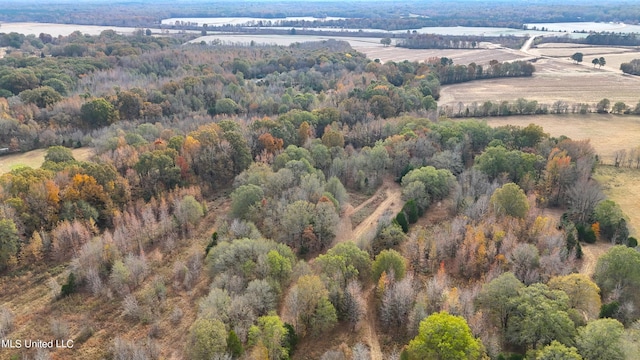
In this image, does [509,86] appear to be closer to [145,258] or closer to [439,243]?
[439,243]

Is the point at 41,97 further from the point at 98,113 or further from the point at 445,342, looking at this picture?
the point at 445,342

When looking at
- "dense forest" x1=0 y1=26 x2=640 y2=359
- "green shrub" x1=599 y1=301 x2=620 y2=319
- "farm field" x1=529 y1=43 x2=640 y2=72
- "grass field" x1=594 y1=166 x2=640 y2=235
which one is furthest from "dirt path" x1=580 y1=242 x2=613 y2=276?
"farm field" x1=529 y1=43 x2=640 y2=72

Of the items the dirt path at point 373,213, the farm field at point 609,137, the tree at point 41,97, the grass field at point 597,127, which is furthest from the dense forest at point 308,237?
the grass field at point 597,127

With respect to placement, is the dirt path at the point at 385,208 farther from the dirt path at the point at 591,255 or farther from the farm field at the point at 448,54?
the farm field at the point at 448,54

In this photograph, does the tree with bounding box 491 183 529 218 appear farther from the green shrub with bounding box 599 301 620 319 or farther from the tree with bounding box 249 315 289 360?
the tree with bounding box 249 315 289 360

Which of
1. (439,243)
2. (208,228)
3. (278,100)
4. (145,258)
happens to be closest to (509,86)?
(278,100)

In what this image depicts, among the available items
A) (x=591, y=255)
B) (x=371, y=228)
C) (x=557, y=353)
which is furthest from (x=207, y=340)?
(x=591, y=255)
